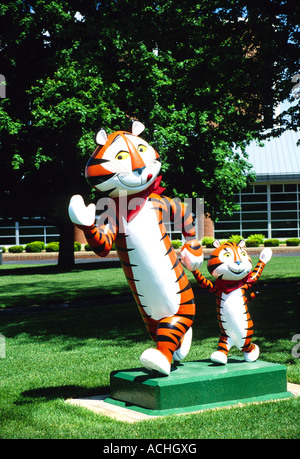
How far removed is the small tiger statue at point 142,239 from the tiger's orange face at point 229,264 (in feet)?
1.80

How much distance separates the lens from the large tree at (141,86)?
38.0 ft

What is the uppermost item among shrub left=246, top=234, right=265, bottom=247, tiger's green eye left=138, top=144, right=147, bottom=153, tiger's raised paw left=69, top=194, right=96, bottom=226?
tiger's green eye left=138, top=144, right=147, bottom=153

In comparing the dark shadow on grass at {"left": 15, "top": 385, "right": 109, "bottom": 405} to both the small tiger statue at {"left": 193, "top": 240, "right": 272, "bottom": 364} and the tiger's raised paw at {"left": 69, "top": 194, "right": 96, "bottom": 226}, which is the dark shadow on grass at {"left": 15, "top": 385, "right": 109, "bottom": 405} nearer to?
the small tiger statue at {"left": 193, "top": 240, "right": 272, "bottom": 364}

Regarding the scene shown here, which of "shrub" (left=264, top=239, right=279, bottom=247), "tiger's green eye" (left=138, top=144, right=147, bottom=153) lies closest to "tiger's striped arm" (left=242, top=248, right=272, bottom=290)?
"tiger's green eye" (left=138, top=144, right=147, bottom=153)

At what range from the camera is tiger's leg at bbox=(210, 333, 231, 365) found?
19.2 feet

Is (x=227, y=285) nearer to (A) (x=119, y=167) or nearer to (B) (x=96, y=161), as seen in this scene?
(A) (x=119, y=167)

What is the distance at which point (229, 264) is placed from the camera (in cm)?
596

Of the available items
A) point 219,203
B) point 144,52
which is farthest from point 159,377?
point 219,203

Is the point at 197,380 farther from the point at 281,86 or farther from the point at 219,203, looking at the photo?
the point at 219,203

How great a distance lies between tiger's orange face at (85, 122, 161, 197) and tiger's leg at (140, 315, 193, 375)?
1.26 metres
